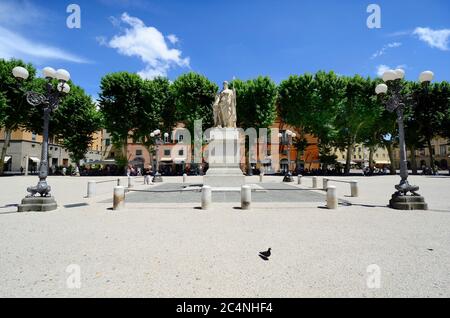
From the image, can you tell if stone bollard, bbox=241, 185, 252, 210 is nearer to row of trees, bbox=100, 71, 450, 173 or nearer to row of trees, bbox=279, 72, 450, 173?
row of trees, bbox=100, 71, 450, 173

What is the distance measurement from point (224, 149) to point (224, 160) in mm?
714

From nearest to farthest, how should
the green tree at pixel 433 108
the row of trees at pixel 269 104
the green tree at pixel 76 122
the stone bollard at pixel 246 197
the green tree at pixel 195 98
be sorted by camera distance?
the stone bollard at pixel 246 197 → the green tree at pixel 195 98 → the row of trees at pixel 269 104 → the green tree at pixel 433 108 → the green tree at pixel 76 122

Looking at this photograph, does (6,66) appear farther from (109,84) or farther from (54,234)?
(54,234)

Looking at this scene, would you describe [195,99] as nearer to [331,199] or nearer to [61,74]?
[61,74]

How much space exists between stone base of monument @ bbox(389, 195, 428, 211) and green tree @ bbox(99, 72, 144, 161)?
34083 mm

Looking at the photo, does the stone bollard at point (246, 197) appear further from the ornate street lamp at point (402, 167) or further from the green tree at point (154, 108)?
the green tree at point (154, 108)

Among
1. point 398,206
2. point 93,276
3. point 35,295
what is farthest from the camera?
point 398,206

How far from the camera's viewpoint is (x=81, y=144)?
38688 millimetres

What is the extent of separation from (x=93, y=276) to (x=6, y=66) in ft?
135

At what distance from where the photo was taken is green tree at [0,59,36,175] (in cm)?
3116

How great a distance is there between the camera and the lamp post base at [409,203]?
8508 millimetres

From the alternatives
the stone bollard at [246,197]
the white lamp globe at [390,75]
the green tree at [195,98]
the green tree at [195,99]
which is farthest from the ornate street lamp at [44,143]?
the green tree at [195,98]

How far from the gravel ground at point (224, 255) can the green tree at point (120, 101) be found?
30.8 meters
